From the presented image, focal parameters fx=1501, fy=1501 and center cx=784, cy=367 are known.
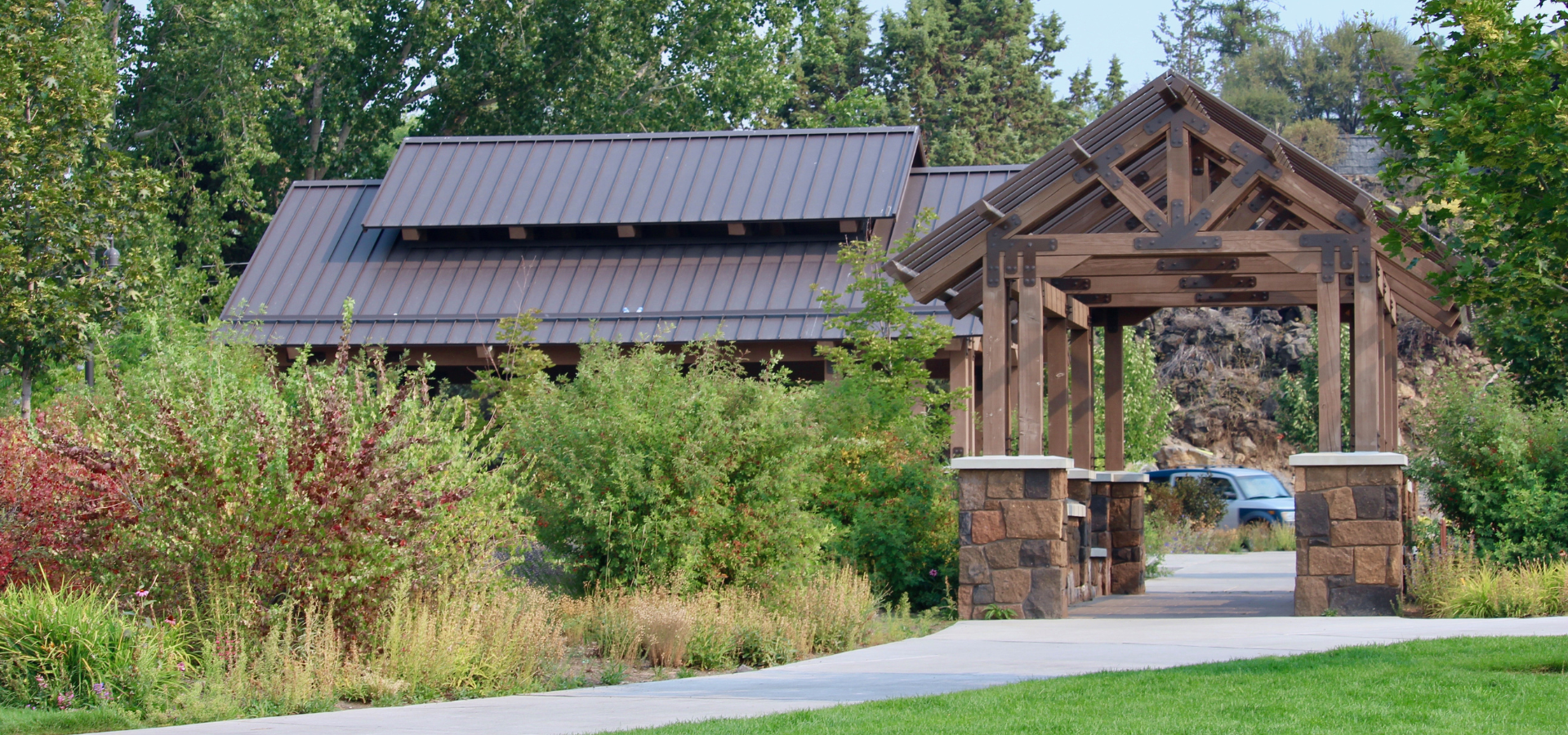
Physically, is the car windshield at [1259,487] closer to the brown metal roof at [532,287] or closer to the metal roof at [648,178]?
the metal roof at [648,178]

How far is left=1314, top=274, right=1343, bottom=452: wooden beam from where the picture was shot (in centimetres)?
1188

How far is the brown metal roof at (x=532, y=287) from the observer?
20547 millimetres

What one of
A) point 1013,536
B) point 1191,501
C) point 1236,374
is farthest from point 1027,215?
point 1236,374

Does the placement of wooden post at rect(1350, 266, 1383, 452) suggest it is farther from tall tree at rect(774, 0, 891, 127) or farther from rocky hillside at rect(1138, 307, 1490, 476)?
tall tree at rect(774, 0, 891, 127)

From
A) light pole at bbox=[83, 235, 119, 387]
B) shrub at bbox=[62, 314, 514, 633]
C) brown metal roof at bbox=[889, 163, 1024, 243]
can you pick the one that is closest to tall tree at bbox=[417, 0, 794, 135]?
brown metal roof at bbox=[889, 163, 1024, 243]

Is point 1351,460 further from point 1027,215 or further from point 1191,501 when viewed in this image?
point 1191,501

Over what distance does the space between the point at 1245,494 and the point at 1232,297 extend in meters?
14.2

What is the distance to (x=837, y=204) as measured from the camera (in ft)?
71.5

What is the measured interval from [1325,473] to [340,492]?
752cm

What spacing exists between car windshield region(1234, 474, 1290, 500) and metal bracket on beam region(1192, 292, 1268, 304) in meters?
13.8

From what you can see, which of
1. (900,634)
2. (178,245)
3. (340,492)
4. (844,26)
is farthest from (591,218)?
(844,26)

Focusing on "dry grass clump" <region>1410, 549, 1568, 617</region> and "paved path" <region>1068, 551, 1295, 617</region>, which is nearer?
"dry grass clump" <region>1410, 549, 1568, 617</region>

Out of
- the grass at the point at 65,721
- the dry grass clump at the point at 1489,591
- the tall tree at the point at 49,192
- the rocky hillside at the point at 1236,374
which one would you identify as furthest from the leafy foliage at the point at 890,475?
the rocky hillside at the point at 1236,374

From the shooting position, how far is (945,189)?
75.3 feet
